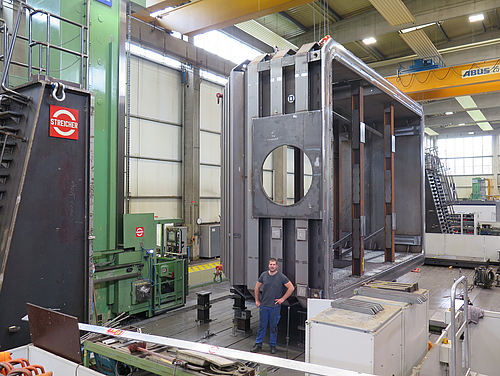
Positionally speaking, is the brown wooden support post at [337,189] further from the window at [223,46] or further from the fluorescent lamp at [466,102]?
the fluorescent lamp at [466,102]

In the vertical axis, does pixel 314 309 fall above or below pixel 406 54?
below

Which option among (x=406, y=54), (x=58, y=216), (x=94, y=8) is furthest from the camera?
(x=406, y=54)

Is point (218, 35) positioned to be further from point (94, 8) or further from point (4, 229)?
point (4, 229)

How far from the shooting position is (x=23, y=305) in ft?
12.6

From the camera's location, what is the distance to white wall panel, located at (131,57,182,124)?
13047 millimetres

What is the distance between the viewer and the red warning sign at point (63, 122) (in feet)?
13.5

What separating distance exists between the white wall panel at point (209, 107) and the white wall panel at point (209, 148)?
A: 11.6 inches

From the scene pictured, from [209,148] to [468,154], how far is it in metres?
26.3

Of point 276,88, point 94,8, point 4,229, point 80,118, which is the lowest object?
point 4,229

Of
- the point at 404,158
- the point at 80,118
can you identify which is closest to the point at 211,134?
the point at 404,158

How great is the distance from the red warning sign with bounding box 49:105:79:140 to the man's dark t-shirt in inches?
135

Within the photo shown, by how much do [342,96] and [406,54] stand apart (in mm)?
11699

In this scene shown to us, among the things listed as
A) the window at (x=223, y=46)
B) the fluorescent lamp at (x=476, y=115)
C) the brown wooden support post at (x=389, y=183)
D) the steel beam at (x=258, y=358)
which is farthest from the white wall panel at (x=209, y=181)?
the fluorescent lamp at (x=476, y=115)

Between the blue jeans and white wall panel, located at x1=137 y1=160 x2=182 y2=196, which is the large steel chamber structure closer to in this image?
the blue jeans
